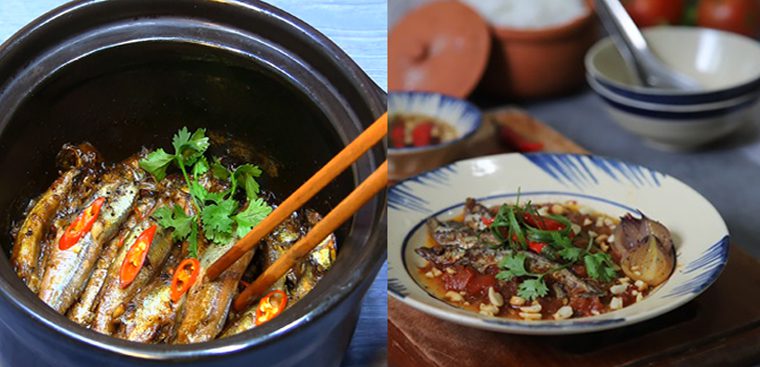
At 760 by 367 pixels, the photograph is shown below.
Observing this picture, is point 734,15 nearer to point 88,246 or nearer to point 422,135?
point 422,135

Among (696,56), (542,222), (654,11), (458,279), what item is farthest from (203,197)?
(654,11)

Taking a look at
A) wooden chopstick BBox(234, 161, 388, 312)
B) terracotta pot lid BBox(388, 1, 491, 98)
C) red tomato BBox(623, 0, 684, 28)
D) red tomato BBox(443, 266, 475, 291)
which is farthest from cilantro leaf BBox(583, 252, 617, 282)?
red tomato BBox(623, 0, 684, 28)

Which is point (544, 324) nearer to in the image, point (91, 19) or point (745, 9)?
point (91, 19)

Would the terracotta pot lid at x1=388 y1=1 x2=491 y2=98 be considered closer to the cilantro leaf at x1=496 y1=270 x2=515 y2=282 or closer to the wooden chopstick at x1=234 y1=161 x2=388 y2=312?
the cilantro leaf at x1=496 y1=270 x2=515 y2=282

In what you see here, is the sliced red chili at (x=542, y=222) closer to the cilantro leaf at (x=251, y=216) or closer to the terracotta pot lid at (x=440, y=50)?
the cilantro leaf at (x=251, y=216)

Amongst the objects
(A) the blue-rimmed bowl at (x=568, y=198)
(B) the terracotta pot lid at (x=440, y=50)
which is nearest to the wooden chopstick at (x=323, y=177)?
(A) the blue-rimmed bowl at (x=568, y=198)

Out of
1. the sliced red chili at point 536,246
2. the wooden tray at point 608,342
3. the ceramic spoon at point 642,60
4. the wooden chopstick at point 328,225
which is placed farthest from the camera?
the ceramic spoon at point 642,60
